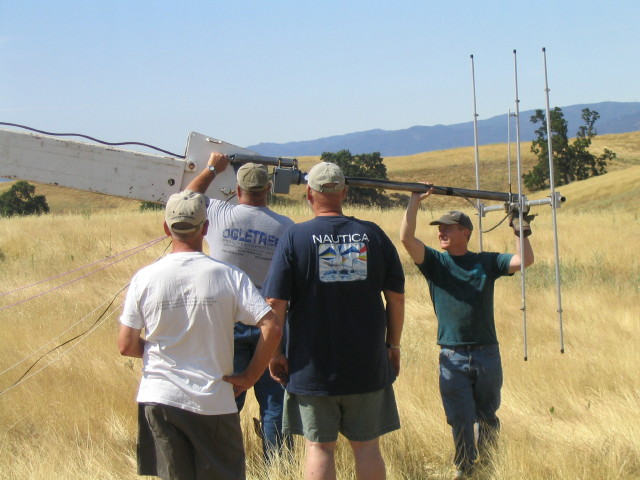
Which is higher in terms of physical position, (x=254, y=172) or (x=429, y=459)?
(x=254, y=172)

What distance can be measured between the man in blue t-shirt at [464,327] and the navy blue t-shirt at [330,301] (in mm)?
976

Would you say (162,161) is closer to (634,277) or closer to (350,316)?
(350,316)

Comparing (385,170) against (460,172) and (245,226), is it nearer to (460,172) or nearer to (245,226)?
(460,172)

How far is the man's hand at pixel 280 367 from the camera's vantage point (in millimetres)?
3892

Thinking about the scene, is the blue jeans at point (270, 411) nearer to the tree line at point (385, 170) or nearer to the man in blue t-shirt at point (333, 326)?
the man in blue t-shirt at point (333, 326)

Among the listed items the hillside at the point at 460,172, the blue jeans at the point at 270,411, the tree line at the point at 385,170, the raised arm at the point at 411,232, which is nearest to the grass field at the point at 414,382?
the blue jeans at the point at 270,411

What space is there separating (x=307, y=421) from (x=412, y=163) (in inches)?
2833

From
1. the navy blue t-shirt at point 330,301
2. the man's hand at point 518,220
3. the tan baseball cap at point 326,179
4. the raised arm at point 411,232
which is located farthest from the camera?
the man's hand at point 518,220

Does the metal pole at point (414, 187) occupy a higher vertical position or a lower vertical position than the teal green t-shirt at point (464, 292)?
higher

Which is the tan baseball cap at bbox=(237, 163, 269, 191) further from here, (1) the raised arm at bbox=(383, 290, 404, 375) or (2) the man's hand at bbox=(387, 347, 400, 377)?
(2) the man's hand at bbox=(387, 347, 400, 377)

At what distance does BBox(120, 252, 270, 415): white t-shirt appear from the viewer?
332 centimetres

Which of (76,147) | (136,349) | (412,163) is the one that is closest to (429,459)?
(136,349)

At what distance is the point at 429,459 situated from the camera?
4.97 m

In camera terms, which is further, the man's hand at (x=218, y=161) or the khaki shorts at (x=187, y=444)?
the man's hand at (x=218, y=161)
